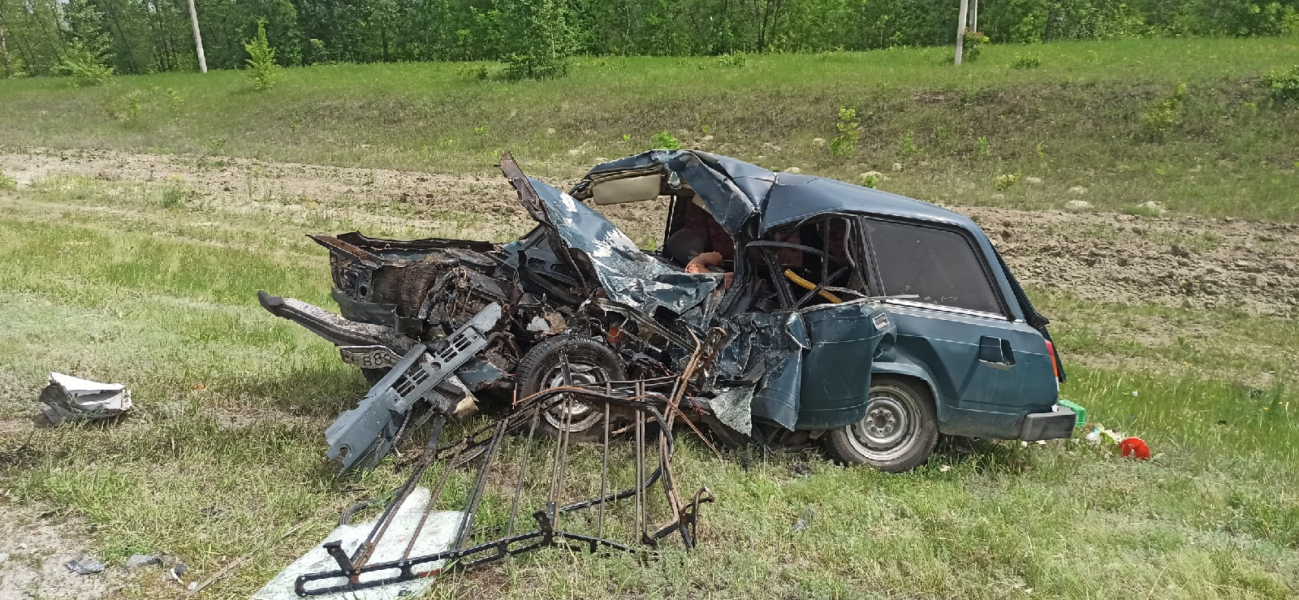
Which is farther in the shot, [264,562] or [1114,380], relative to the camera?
[1114,380]

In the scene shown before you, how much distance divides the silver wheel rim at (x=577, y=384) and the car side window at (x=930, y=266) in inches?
75.2

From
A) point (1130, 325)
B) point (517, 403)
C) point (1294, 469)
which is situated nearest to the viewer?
point (517, 403)

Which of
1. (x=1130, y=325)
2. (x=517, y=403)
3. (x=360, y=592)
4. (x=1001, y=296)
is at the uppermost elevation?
(x=1001, y=296)

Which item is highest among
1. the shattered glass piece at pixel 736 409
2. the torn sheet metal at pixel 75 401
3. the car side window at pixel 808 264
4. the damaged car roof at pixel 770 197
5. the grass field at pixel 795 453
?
the damaged car roof at pixel 770 197

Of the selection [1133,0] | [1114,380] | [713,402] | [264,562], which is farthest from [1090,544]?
[1133,0]

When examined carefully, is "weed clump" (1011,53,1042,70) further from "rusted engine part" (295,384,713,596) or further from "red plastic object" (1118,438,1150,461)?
"rusted engine part" (295,384,713,596)

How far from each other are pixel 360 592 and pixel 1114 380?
7.84 metres

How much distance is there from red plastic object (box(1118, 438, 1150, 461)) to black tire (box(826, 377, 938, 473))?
183cm

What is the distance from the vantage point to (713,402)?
5.29m

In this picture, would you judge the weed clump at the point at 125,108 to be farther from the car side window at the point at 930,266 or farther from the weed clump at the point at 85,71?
the car side window at the point at 930,266

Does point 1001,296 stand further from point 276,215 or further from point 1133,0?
point 1133,0

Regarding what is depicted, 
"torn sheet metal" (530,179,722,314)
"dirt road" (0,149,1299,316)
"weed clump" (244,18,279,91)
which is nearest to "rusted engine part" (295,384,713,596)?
"torn sheet metal" (530,179,722,314)

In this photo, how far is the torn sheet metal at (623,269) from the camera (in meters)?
5.42

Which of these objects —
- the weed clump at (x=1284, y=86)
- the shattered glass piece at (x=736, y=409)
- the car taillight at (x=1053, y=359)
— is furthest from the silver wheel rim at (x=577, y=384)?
the weed clump at (x=1284, y=86)
